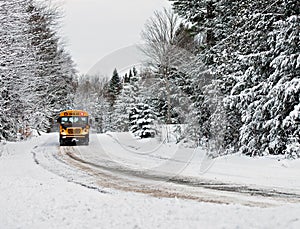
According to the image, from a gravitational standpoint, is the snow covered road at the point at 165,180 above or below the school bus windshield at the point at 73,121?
below

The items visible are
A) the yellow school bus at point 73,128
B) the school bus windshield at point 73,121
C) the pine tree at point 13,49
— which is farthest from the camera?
the school bus windshield at point 73,121

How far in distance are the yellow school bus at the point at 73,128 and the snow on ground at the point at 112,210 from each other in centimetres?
1424

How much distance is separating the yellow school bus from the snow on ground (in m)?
14.2

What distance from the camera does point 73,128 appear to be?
24609 mm

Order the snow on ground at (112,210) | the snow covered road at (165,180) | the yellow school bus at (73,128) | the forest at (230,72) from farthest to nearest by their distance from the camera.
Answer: the yellow school bus at (73,128) < the forest at (230,72) < the snow covered road at (165,180) < the snow on ground at (112,210)

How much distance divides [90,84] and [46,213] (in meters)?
90.8

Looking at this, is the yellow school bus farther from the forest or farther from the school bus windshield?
the forest

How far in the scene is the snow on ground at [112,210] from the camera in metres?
4.84

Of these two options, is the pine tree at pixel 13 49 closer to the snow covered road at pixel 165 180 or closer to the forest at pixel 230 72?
the forest at pixel 230 72

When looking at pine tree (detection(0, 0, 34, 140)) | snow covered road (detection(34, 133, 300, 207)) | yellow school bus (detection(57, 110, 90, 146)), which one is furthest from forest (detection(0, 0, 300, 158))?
yellow school bus (detection(57, 110, 90, 146))

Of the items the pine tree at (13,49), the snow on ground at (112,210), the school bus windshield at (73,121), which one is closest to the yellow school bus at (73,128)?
the school bus windshield at (73,121)

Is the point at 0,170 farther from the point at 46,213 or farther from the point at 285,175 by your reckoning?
the point at 285,175

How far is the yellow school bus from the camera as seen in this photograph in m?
24.3

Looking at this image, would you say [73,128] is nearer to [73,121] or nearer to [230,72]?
[73,121]
